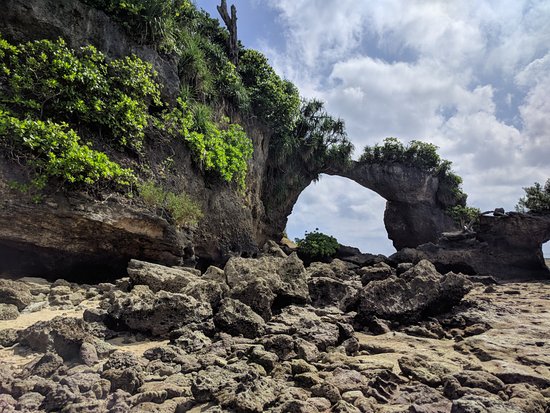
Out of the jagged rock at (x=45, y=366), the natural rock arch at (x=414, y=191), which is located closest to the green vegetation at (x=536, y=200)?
the natural rock arch at (x=414, y=191)

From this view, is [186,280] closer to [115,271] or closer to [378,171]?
[115,271]

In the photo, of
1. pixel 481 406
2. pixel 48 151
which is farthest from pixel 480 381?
pixel 48 151

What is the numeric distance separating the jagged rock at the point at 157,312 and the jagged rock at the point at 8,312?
125cm

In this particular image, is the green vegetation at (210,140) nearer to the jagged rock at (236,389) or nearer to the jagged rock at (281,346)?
the jagged rock at (281,346)

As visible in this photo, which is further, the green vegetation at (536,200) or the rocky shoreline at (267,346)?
the green vegetation at (536,200)

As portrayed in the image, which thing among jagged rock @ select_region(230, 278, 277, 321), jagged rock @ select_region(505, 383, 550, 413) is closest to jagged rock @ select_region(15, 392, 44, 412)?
jagged rock @ select_region(230, 278, 277, 321)

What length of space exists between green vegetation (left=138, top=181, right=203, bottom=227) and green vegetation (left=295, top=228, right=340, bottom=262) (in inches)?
442

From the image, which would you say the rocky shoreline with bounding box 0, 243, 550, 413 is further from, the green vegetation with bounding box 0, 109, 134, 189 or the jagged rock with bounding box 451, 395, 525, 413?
the green vegetation with bounding box 0, 109, 134, 189

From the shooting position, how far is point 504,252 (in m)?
17.6

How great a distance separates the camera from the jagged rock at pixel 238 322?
5.25 metres

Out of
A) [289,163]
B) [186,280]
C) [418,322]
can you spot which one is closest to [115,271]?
[186,280]

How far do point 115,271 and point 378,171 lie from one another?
21511mm

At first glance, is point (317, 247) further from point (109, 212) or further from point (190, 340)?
point (190, 340)

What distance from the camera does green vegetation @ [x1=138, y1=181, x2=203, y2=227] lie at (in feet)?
28.5
